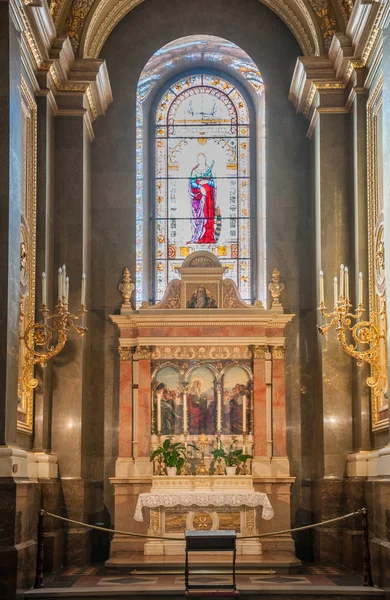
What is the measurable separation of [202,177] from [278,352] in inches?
163

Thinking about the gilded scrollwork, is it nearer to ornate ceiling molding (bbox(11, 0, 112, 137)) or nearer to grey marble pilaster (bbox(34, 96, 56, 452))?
grey marble pilaster (bbox(34, 96, 56, 452))

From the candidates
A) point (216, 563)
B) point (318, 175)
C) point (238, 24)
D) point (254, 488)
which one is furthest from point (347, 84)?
point (216, 563)

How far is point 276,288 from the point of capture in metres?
18.4

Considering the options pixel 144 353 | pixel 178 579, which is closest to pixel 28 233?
pixel 144 353

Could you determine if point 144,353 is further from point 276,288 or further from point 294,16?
point 294,16

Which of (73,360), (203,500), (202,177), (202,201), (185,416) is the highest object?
(202,177)

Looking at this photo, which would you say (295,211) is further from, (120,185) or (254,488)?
(254,488)

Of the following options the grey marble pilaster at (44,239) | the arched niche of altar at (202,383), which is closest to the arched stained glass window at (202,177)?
the arched niche of altar at (202,383)

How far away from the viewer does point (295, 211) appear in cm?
1894

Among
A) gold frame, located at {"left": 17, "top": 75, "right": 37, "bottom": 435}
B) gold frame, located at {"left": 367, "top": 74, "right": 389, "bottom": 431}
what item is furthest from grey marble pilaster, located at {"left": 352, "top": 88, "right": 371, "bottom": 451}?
gold frame, located at {"left": 17, "top": 75, "right": 37, "bottom": 435}

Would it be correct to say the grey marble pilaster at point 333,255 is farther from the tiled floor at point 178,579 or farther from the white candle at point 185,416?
the white candle at point 185,416

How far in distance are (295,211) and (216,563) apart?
6895 mm

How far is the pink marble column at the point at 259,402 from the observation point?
57.4ft

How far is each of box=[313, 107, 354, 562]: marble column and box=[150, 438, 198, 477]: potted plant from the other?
2342 mm
